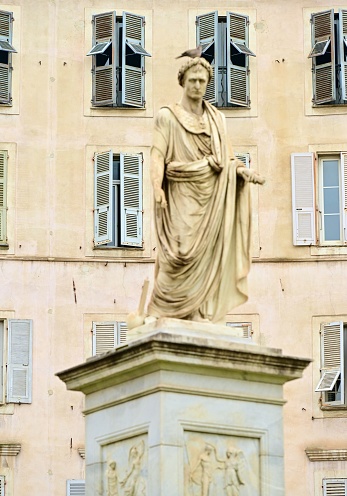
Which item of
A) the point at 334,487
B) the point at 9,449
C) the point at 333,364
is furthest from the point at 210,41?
the point at 334,487

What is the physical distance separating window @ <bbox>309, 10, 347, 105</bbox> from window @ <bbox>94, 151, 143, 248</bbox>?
3949 millimetres

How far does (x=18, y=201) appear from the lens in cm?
3319

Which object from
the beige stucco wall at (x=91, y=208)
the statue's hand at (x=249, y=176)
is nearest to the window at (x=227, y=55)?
the beige stucco wall at (x=91, y=208)

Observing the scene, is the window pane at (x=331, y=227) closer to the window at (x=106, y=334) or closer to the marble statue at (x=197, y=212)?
the window at (x=106, y=334)

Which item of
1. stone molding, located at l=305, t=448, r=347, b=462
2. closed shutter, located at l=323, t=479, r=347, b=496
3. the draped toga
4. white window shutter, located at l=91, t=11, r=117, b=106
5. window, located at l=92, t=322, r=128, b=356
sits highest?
white window shutter, located at l=91, t=11, r=117, b=106

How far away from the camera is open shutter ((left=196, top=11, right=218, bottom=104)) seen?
33.9 meters

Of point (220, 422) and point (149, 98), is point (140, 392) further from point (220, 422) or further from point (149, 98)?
point (149, 98)

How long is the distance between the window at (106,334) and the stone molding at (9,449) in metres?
2.31

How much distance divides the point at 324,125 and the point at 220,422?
19649 millimetres

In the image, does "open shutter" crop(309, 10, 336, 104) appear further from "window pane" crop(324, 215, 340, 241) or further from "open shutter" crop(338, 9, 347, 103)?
"window pane" crop(324, 215, 340, 241)

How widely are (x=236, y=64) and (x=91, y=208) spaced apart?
4267 millimetres

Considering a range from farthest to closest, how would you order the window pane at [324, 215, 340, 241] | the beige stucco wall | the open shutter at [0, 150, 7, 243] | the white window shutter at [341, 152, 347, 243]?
1. the window pane at [324, 215, 340, 241]
2. the white window shutter at [341, 152, 347, 243]
3. the open shutter at [0, 150, 7, 243]
4. the beige stucco wall

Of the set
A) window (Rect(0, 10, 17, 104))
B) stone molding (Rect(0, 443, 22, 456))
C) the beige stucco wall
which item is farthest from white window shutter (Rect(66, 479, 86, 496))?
window (Rect(0, 10, 17, 104))

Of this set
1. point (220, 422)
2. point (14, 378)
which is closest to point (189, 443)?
point (220, 422)
